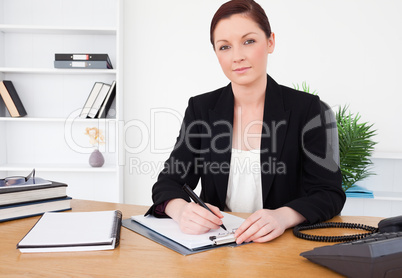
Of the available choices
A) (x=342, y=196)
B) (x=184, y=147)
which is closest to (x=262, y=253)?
(x=342, y=196)

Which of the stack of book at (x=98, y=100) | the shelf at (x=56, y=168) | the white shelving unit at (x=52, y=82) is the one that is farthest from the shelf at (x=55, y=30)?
the shelf at (x=56, y=168)

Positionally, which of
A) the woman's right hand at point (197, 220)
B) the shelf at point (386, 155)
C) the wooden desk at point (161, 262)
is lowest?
the wooden desk at point (161, 262)

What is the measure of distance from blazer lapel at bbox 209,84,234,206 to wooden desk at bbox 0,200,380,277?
0.55m

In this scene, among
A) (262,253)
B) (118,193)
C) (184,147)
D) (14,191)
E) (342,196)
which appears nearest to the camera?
(262,253)

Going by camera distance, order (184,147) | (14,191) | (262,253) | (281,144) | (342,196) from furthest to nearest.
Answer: (184,147) → (281,144) → (342,196) → (14,191) → (262,253)

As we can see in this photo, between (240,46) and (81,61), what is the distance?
2.17 meters

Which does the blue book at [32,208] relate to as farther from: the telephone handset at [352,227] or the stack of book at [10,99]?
the stack of book at [10,99]

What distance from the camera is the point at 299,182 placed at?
59.4 inches

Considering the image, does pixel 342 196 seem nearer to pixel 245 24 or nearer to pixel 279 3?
pixel 245 24

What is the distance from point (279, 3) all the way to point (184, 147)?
2.41 metres

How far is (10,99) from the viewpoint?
124 inches

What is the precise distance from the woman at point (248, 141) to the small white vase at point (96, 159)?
1.80 metres

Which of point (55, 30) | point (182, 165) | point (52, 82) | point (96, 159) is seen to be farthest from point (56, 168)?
point (182, 165)

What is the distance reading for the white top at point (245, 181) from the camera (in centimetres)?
150
